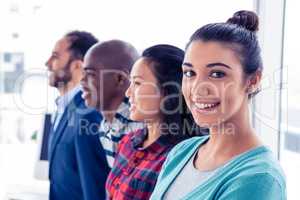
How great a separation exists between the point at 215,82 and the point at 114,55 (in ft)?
2.14

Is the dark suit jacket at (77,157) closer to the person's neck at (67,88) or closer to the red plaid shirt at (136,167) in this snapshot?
the person's neck at (67,88)

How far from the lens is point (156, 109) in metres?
1.11

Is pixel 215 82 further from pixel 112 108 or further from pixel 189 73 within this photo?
pixel 112 108

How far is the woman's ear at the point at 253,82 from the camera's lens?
2.74 feet

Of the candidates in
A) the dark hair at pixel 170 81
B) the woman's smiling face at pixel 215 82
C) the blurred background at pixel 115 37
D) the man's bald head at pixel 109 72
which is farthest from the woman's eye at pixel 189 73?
the blurred background at pixel 115 37

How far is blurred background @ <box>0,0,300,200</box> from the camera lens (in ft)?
4.82

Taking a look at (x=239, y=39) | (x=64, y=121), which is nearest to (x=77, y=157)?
(x=64, y=121)

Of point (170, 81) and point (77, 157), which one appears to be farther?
point (77, 157)

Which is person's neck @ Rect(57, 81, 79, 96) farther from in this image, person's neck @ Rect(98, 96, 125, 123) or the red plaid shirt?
the red plaid shirt

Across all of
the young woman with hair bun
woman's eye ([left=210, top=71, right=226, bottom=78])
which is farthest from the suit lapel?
woman's eye ([left=210, top=71, right=226, bottom=78])

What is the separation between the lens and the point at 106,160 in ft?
4.74

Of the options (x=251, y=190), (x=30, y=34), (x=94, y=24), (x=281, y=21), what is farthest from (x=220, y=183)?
(x=30, y=34)

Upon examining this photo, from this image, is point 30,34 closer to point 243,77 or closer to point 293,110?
point 293,110

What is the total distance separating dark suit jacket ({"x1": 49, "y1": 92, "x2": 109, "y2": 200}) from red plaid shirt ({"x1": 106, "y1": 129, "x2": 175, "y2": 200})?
0.26m
